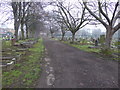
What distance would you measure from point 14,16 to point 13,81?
15675 millimetres

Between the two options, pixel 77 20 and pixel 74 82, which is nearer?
pixel 74 82

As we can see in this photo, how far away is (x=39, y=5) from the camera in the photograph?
39.3 ft

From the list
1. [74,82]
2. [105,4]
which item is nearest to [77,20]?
[105,4]

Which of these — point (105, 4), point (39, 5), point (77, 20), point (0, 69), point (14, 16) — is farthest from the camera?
point (77, 20)

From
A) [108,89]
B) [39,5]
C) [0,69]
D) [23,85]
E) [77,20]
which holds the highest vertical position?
[39,5]

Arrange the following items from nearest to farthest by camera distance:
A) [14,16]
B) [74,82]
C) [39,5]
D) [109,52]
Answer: [74,82] → [109,52] → [39,5] → [14,16]

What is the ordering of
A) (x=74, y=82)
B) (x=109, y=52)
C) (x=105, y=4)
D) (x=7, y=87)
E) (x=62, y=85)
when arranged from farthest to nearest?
1. (x=105, y=4)
2. (x=109, y=52)
3. (x=74, y=82)
4. (x=62, y=85)
5. (x=7, y=87)

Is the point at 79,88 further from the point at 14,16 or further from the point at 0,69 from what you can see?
the point at 14,16

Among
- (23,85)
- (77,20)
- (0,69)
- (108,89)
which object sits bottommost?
(108,89)

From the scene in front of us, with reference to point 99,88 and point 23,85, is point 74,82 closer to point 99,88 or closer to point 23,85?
point 99,88

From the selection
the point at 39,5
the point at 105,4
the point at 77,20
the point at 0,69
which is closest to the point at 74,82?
the point at 0,69

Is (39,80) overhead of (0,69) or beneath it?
beneath

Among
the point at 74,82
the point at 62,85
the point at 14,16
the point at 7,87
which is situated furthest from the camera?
the point at 14,16

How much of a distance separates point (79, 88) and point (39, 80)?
1515mm
